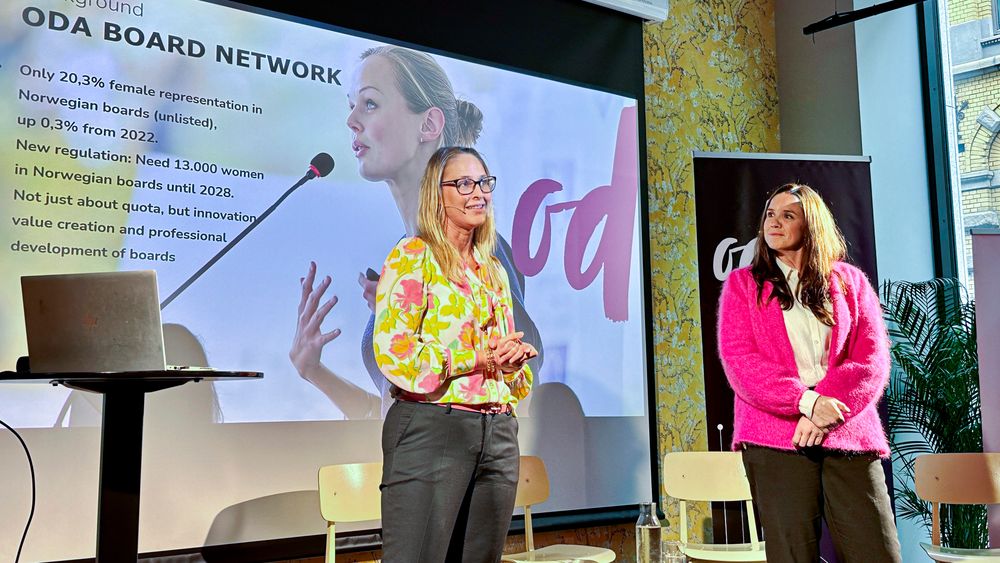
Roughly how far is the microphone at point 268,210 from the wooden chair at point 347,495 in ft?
2.69

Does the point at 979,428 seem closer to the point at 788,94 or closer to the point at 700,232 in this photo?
the point at 700,232

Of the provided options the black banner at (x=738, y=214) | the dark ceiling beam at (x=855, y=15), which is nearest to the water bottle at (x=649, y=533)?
the black banner at (x=738, y=214)

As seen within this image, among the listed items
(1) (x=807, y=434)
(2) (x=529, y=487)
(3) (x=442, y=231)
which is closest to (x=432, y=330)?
(3) (x=442, y=231)

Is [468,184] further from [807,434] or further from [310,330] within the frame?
Result: [310,330]

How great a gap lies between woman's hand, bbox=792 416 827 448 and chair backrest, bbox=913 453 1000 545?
5.20 feet

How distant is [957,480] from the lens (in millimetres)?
3459

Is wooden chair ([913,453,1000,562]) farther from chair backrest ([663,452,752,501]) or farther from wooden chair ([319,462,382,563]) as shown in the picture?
wooden chair ([319,462,382,563])

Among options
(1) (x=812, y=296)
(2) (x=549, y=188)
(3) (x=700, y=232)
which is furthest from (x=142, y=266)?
(3) (x=700, y=232)

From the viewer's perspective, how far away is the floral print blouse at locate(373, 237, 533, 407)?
1.97m

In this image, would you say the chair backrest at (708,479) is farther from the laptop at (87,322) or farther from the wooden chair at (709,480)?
the laptop at (87,322)

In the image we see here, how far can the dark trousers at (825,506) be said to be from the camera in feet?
7.14

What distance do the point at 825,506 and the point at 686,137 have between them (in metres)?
3.13

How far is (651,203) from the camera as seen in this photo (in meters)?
4.86

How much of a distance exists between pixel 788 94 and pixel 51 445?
4.52 m
